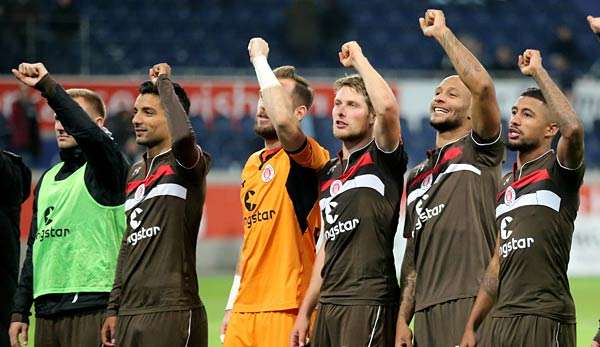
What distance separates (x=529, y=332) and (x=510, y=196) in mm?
773

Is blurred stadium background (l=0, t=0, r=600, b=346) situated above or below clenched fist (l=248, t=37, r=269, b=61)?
above

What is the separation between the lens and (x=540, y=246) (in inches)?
248

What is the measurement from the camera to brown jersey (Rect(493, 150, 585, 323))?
20.6 feet

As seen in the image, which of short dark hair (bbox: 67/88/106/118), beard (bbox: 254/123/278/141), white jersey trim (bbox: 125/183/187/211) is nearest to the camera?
white jersey trim (bbox: 125/183/187/211)

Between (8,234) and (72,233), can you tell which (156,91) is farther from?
(8,234)

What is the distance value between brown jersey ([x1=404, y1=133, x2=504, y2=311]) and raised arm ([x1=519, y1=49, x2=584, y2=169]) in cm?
41

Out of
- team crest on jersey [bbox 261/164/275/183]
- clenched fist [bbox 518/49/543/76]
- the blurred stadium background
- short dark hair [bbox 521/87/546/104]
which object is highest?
the blurred stadium background

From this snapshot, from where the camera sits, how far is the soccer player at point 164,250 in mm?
6770

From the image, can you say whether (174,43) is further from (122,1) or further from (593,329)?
(593,329)

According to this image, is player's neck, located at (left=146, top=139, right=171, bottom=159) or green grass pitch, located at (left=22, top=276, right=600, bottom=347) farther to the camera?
green grass pitch, located at (left=22, top=276, right=600, bottom=347)

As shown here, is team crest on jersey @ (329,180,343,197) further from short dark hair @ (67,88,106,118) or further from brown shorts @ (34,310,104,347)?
Answer: short dark hair @ (67,88,106,118)

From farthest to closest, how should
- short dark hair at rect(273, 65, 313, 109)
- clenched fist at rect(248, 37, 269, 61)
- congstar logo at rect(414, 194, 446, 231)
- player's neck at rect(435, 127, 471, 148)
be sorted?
short dark hair at rect(273, 65, 313, 109) → clenched fist at rect(248, 37, 269, 61) → player's neck at rect(435, 127, 471, 148) → congstar logo at rect(414, 194, 446, 231)

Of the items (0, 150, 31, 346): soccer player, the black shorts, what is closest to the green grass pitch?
(0, 150, 31, 346): soccer player

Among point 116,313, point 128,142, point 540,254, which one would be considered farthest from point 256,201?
point 128,142
